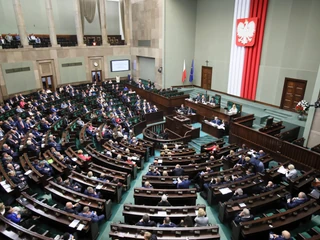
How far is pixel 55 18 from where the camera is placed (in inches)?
838

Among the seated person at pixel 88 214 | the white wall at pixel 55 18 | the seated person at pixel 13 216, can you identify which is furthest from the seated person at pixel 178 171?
the white wall at pixel 55 18

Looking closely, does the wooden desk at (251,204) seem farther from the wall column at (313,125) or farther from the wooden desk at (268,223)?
the wall column at (313,125)

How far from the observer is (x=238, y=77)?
17.1 meters

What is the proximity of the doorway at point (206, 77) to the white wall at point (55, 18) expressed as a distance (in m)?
11.1

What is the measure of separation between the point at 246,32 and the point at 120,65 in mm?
12541

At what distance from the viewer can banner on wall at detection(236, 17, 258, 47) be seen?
50.2ft

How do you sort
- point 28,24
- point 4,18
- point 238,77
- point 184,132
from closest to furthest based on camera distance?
point 184,132
point 238,77
point 4,18
point 28,24

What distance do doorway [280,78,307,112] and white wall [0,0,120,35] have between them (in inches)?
714

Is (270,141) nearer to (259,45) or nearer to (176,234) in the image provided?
(176,234)

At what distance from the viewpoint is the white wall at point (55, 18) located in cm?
1861

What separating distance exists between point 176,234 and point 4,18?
21.2 metres

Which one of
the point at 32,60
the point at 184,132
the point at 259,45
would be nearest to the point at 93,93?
the point at 32,60

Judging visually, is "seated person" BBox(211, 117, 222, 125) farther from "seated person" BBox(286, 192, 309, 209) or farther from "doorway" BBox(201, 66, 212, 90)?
"doorway" BBox(201, 66, 212, 90)

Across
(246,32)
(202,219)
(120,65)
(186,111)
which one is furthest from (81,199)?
(120,65)
